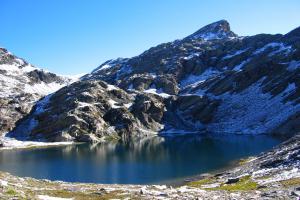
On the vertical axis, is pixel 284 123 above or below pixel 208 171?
above

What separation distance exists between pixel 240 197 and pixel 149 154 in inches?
4262

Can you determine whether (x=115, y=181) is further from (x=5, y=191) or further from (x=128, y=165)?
(x=5, y=191)

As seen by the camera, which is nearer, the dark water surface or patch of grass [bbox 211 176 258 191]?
patch of grass [bbox 211 176 258 191]

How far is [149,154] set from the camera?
456 feet

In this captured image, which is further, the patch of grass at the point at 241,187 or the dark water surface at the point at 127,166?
the dark water surface at the point at 127,166

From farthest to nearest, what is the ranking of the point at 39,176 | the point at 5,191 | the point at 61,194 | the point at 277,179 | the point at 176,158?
the point at 176,158
the point at 39,176
the point at 277,179
the point at 61,194
the point at 5,191

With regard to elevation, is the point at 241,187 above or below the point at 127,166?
above

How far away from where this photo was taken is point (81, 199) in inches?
1309

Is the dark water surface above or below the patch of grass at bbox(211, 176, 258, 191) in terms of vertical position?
below

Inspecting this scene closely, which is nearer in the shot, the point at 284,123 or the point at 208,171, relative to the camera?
the point at 208,171

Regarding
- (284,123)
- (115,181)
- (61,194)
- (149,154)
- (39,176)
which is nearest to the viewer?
(61,194)

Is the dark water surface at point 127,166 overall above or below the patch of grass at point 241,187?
below

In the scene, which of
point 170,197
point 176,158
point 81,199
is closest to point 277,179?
point 170,197

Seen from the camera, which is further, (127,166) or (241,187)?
(127,166)
